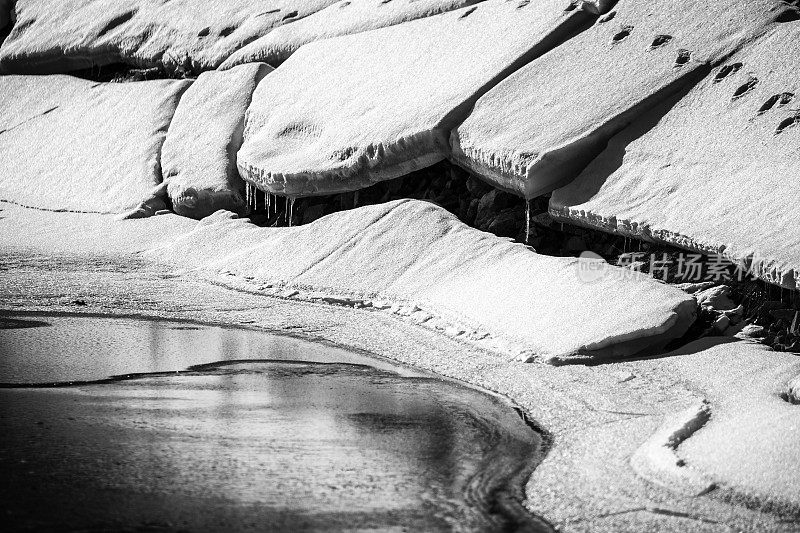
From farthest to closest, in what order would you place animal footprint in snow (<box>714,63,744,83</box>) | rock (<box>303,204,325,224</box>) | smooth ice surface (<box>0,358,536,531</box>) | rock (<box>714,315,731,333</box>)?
1. rock (<box>303,204,325,224</box>)
2. animal footprint in snow (<box>714,63,744,83</box>)
3. rock (<box>714,315,731,333</box>)
4. smooth ice surface (<box>0,358,536,531</box>)

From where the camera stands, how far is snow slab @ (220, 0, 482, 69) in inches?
312

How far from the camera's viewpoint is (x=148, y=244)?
728 cm

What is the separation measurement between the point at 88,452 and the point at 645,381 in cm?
205

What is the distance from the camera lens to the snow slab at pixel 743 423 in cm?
271

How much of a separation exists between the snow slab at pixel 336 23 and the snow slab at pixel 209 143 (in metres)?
0.19

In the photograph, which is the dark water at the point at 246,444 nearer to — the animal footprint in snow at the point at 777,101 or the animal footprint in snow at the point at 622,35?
the animal footprint in snow at the point at 777,101

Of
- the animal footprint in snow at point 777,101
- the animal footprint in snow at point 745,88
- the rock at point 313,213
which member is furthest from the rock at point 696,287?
the rock at point 313,213

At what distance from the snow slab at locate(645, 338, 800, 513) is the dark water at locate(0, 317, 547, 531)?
0.53 meters

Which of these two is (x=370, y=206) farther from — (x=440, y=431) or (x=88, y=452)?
(x=88, y=452)

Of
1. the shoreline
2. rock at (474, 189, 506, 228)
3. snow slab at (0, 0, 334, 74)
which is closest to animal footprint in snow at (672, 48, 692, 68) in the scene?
rock at (474, 189, 506, 228)

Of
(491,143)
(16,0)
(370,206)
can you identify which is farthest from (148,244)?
(16,0)

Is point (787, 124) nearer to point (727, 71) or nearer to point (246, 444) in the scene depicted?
point (727, 71)

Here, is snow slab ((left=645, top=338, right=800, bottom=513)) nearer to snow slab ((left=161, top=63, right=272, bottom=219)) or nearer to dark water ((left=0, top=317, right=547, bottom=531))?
dark water ((left=0, top=317, right=547, bottom=531))

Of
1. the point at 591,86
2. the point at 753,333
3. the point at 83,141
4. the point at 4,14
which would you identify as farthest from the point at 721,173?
the point at 4,14
